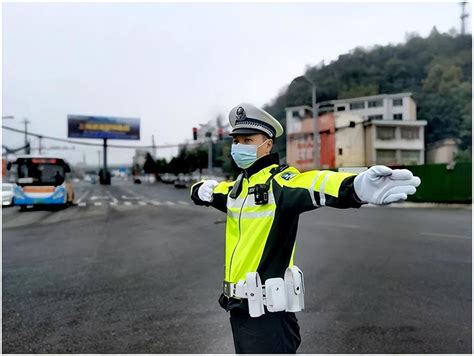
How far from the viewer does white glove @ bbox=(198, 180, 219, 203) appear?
2.42 metres

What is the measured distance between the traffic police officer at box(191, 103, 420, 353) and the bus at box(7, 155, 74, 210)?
49.2 feet

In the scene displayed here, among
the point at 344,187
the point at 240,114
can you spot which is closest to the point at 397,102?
the point at 240,114

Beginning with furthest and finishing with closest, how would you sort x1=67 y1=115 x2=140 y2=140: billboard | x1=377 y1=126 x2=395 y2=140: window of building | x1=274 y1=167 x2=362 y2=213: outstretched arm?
1. x1=67 y1=115 x2=140 y2=140: billboard
2. x1=377 y1=126 x2=395 y2=140: window of building
3. x1=274 y1=167 x2=362 y2=213: outstretched arm

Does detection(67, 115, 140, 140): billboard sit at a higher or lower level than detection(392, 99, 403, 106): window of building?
lower

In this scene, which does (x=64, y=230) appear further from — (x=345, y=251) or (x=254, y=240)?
(x=254, y=240)

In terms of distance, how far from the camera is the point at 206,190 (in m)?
2.45

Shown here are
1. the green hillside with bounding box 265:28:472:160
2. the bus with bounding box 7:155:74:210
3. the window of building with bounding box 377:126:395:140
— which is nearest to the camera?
the window of building with bounding box 377:126:395:140

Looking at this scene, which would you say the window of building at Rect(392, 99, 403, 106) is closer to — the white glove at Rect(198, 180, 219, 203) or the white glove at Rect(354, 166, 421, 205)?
the white glove at Rect(198, 180, 219, 203)

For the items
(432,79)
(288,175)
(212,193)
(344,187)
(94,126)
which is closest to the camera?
(344,187)

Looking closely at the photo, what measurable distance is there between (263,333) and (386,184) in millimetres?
1053

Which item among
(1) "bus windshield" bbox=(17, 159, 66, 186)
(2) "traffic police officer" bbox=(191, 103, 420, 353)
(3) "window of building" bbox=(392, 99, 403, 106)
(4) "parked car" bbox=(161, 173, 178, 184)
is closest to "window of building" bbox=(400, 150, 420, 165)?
(4) "parked car" bbox=(161, 173, 178, 184)

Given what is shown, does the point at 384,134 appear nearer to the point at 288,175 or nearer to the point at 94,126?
Result: the point at 288,175

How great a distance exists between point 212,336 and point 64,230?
9386 millimetres

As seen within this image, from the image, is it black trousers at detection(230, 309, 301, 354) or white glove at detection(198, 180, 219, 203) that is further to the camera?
white glove at detection(198, 180, 219, 203)
